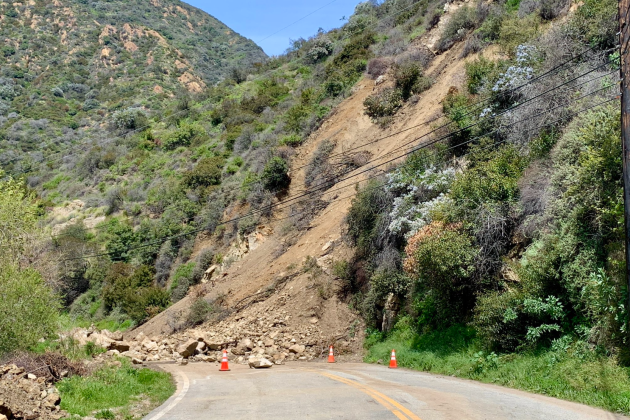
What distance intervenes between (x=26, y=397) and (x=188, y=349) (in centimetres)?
1147

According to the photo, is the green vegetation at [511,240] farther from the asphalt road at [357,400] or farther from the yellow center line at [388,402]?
the yellow center line at [388,402]

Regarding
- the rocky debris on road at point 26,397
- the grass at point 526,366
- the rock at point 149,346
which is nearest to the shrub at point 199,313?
the rock at point 149,346

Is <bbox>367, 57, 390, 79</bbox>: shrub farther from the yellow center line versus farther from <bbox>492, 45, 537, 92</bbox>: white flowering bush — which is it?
the yellow center line

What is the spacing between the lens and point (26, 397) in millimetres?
8719

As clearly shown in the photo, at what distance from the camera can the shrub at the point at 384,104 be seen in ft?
102

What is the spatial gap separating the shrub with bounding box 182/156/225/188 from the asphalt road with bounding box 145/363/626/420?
26.9 m

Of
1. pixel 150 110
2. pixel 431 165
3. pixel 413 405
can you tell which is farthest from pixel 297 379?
pixel 150 110

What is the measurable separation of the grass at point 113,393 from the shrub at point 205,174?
26.8 m

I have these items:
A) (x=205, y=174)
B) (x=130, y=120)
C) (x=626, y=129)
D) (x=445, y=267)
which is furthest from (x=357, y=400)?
(x=130, y=120)

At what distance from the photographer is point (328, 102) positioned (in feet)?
121

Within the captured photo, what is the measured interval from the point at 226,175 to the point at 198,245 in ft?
21.2

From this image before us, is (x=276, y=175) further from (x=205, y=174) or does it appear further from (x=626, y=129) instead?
(x=626, y=129)

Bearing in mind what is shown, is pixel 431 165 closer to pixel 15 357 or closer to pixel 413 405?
pixel 413 405

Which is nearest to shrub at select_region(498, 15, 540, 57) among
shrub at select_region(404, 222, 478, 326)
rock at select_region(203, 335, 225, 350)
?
shrub at select_region(404, 222, 478, 326)
